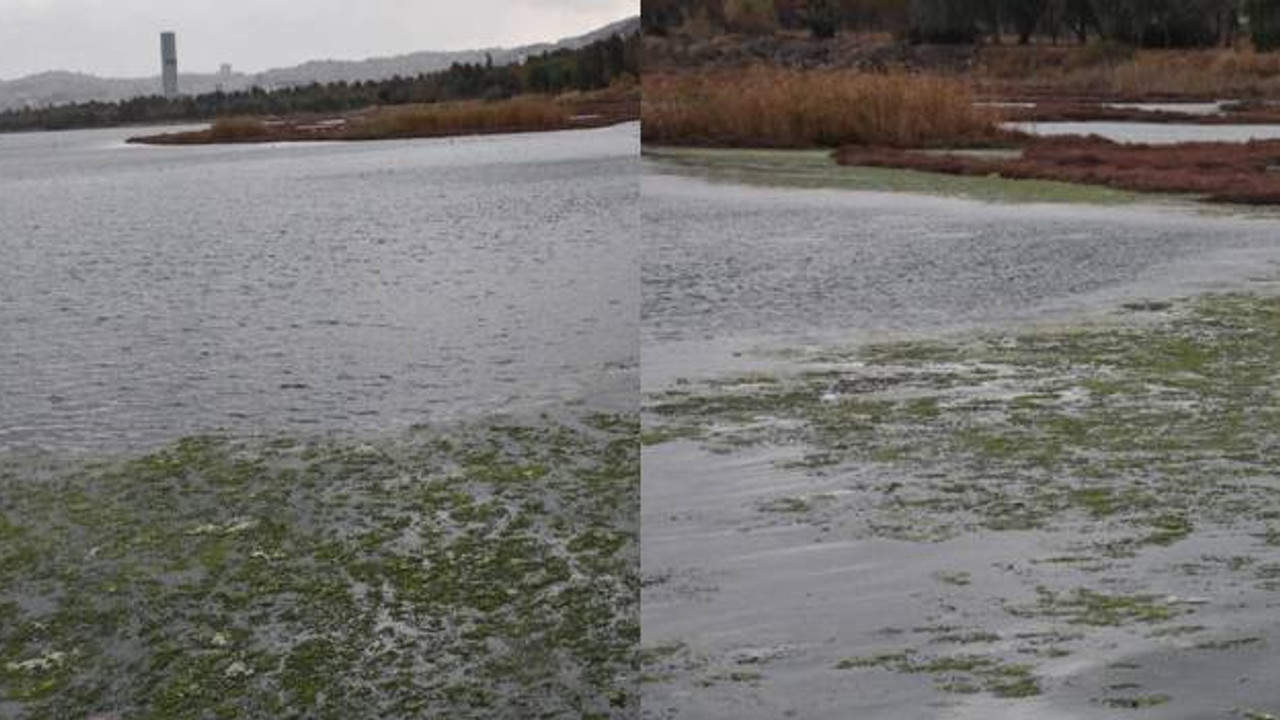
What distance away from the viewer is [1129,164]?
1448 inches

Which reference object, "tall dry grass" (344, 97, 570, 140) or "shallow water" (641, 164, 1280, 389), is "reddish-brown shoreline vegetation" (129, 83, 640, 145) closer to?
"tall dry grass" (344, 97, 570, 140)

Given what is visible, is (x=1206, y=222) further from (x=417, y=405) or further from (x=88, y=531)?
(x=88, y=531)

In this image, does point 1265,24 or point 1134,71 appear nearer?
point 1134,71

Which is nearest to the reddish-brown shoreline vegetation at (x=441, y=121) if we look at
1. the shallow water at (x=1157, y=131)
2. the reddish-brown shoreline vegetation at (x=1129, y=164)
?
the shallow water at (x=1157, y=131)

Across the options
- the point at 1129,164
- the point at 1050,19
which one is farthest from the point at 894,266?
the point at 1050,19

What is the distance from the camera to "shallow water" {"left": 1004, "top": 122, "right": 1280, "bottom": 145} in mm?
47469

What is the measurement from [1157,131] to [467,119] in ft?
192

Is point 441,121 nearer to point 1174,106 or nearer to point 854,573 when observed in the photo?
point 1174,106

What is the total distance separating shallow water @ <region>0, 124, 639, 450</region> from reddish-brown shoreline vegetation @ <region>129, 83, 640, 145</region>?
47890 millimetres

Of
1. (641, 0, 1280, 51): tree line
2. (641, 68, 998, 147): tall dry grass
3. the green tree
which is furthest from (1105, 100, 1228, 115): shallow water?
(641, 68, 998, 147): tall dry grass

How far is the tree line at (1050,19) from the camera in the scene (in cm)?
9356

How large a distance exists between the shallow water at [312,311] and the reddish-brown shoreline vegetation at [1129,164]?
7446 mm

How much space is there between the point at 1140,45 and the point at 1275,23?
998cm

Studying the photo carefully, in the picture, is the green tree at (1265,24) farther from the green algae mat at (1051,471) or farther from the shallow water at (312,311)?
the green algae mat at (1051,471)
